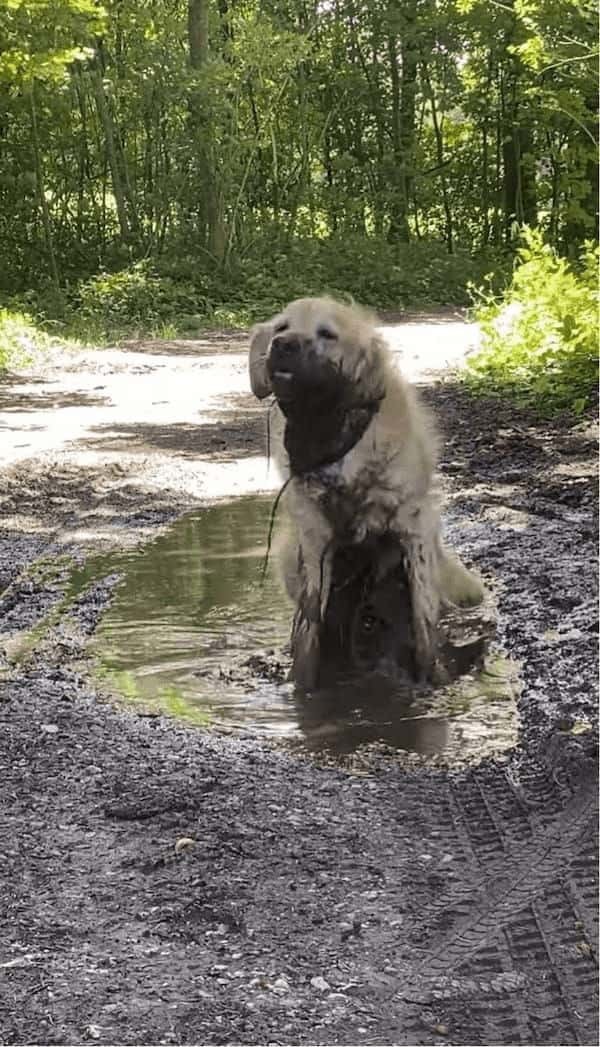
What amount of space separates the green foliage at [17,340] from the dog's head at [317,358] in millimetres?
12919

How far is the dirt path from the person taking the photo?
2.80 m

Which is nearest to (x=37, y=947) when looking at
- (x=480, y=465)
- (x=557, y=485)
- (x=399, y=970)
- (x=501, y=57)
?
(x=399, y=970)

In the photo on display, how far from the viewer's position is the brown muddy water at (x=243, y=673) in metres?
5.02

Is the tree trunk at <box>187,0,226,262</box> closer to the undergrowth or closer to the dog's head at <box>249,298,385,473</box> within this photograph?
the undergrowth

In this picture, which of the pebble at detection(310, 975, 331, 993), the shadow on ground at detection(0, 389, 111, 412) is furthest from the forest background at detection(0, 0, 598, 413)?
the pebble at detection(310, 975, 331, 993)

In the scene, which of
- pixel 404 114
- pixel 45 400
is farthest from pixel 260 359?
pixel 404 114

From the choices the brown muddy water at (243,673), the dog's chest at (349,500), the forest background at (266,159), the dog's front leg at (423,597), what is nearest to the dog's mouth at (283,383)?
the dog's chest at (349,500)

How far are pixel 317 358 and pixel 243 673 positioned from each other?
62.9 inches

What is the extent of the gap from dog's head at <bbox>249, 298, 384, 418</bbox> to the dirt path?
4.42ft

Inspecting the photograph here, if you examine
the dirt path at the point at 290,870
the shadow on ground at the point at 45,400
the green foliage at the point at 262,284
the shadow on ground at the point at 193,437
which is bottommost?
the dirt path at the point at 290,870

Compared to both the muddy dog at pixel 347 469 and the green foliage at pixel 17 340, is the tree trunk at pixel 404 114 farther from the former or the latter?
the muddy dog at pixel 347 469

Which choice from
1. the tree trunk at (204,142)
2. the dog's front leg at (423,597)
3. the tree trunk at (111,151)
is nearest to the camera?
the dog's front leg at (423,597)

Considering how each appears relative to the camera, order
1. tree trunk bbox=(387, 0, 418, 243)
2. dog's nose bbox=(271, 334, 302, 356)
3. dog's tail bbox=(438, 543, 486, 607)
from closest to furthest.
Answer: dog's nose bbox=(271, 334, 302, 356) → dog's tail bbox=(438, 543, 486, 607) → tree trunk bbox=(387, 0, 418, 243)

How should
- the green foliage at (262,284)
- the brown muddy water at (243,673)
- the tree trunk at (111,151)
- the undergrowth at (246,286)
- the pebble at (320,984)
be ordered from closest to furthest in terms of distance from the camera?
1. the pebble at (320,984)
2. the brown muddy water at (243,673)
3. the undergrowth at (246,286)
4. the green foliage at (262,284)
5. the tree trunk at (111,151)
